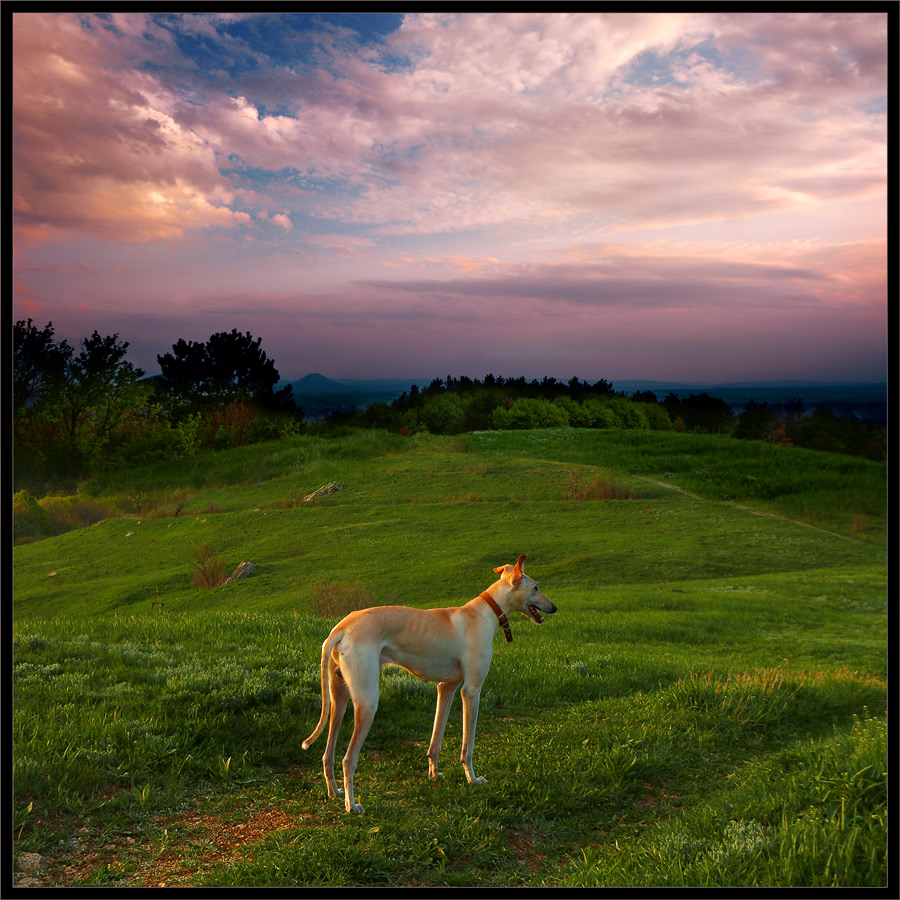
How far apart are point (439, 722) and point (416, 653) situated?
105 cm

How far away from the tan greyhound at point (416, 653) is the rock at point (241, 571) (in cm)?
1605

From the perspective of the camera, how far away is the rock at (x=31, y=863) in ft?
18.2

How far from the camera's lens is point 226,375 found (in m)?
32.5

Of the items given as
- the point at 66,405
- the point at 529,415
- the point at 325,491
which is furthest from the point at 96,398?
the point at 529,415

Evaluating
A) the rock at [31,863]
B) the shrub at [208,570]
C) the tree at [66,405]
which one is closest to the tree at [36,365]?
the tree at [66,405]

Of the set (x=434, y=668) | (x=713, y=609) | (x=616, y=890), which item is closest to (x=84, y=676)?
(x=434, y=668)

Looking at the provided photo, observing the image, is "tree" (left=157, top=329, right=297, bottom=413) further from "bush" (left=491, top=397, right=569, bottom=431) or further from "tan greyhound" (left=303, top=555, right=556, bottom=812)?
"tan greyhound" (left=303, top=555, right=556, bottom=812)

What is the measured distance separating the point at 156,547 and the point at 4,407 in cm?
2241

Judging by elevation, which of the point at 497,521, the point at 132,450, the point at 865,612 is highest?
the point at 132,450

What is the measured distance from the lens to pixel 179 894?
182 inches

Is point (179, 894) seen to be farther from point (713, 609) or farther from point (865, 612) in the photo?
point (865, 612)

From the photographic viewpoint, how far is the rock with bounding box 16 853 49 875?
5535 mm

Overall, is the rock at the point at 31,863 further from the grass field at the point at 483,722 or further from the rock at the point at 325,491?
the rock at the point at 325,491

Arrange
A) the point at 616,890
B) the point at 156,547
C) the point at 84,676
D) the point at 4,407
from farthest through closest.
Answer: the point at 156,547 → the point at 84,676 → the point at 4,407 → the point at 616,890
